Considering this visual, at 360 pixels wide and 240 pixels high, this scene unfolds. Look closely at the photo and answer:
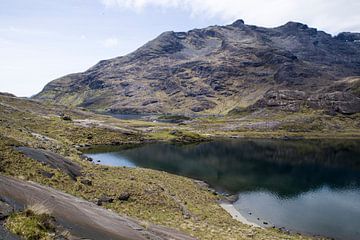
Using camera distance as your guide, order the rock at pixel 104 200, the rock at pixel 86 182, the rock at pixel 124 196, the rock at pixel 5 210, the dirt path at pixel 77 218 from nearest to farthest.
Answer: the rock at pixel 5 210, the dirt path at pixel 77 218, the rock at pixel 104 200, the rock at pixel 124 196, the rock at pixel 86 182

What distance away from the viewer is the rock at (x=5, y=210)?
17.6 meters

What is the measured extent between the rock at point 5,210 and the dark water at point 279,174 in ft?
177

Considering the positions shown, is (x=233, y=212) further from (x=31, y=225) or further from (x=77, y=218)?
(x=31, y=225)

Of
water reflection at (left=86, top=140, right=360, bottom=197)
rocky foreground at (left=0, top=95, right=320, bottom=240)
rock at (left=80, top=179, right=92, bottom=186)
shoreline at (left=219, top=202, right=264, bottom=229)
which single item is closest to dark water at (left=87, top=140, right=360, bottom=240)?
water reflection at (left=86, top=140, right=360, bottom=197)

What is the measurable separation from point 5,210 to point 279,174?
108m

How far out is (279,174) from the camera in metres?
117

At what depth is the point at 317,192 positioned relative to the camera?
93938 millimetres

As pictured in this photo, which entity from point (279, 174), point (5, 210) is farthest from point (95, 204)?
point (279, 174)

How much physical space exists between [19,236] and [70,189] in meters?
33.6

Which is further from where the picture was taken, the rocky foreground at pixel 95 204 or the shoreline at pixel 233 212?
the shoreline at pixel 233 212

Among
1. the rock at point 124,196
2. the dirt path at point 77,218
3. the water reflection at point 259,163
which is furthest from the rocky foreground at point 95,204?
the water reflection at point 259,163

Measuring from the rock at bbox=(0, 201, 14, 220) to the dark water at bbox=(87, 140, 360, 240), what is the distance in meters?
53.9

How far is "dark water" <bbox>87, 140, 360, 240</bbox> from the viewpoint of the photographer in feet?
230

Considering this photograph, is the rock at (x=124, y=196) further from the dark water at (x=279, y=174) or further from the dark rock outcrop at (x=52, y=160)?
the dark water at (x=279, y=174)
